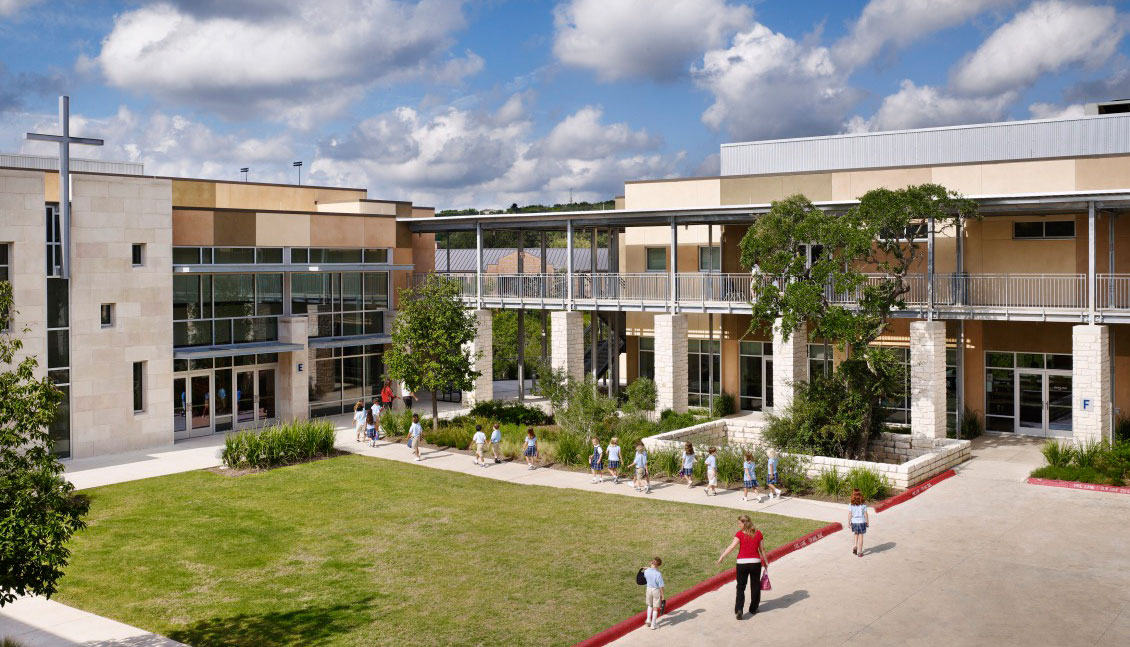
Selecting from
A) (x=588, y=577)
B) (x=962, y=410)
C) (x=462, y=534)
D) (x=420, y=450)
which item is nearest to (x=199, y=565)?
(x=462, y=534)

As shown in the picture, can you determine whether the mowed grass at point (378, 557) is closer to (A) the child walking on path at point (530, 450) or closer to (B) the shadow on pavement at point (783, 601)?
(B) the shadow on pavement at point (783, 601)

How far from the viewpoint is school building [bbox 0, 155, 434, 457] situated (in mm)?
27781

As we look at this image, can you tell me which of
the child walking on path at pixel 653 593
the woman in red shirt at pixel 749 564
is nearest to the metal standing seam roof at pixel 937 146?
the woman in red shirt at pixel 749 564

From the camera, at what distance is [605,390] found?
39.7m

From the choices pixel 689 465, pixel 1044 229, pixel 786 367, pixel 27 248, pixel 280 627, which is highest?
pixel 1044 229

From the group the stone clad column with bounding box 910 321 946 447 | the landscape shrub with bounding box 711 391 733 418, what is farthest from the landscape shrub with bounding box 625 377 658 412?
the stone clad column with bounding box 910 321 946 447

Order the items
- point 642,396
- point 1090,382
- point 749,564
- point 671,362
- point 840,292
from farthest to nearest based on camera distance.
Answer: point 671,362 → point 642,396 → point 1090,382 → point 840,292 → point 749,564

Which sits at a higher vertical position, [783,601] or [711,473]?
[711,473]

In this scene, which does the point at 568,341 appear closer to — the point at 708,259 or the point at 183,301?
the point at 708,259

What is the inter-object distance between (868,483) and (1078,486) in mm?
5317

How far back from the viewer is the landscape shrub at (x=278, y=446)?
88.7 feet

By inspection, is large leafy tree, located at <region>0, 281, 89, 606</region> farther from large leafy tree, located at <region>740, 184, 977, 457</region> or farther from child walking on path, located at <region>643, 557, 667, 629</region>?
large leafy tree, located at <region>740, 184, 977, 457</region>

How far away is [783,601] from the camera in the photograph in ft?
51.1

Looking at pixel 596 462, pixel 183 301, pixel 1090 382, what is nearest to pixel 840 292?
pixel 1090 382
